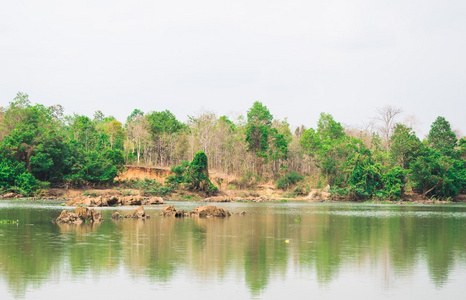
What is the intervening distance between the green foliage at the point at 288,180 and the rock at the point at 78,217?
48436mm

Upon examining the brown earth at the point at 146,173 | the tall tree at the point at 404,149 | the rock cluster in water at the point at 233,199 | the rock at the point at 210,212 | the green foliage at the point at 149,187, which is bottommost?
the rock cluster in water at the point at 233,199

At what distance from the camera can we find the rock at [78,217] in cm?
3256

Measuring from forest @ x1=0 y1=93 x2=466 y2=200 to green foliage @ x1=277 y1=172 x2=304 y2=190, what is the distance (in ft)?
0.46

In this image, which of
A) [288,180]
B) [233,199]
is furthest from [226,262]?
[288,180]

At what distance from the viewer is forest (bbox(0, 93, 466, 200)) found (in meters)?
68.9

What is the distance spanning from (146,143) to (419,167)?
4472cm

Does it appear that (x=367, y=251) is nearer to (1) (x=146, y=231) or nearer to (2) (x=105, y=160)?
(1) (x=146, y=231)

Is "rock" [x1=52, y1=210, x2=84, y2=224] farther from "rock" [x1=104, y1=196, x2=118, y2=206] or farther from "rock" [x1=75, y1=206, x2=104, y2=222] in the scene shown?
"rock" [x1=104, y1=196, x2=118, y2=206]

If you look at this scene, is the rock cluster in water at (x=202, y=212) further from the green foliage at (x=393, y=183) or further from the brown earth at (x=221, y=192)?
the green foliage at (x=393, y=183)

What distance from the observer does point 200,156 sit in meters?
71.9

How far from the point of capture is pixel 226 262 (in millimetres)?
18297

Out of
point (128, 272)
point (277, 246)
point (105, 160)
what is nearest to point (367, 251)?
point (277, 246)

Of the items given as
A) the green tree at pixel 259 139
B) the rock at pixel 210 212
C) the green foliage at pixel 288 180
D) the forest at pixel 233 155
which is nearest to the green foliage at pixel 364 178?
the forest at pixel 233 155

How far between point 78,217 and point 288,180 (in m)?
50.8
